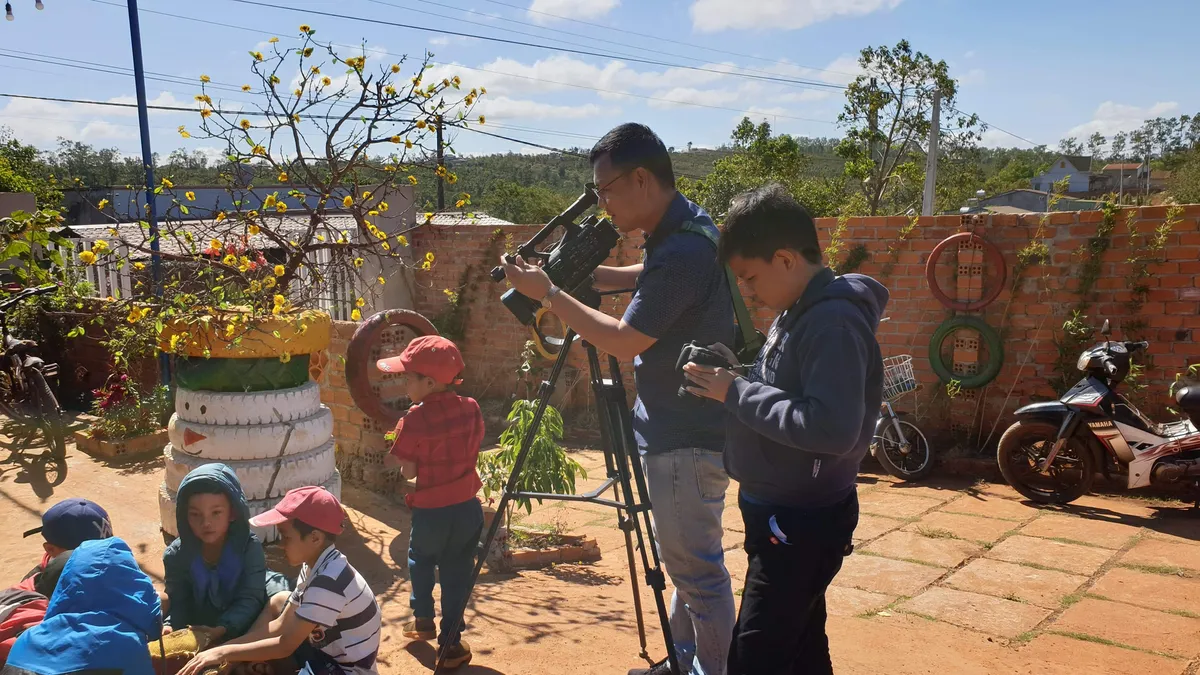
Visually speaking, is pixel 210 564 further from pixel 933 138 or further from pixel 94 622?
pixel 933 138

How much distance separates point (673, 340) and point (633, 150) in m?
0.57

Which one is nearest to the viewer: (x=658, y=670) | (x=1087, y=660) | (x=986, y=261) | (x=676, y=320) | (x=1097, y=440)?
(x=676, y=320)

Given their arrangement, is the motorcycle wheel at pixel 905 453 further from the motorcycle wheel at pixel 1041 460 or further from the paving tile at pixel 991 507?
the motorcycle wheel at pixel 1041 460

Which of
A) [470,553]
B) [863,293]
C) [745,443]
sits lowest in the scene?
[470,553]

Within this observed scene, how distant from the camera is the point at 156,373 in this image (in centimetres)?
795

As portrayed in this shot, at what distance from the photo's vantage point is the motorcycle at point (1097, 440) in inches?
202

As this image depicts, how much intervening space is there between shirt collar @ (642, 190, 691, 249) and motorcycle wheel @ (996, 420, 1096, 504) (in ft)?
13.1

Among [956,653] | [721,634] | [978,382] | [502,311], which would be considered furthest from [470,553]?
[502,311]

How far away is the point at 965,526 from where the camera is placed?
5113 mm

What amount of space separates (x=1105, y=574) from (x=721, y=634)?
2826 millimetres

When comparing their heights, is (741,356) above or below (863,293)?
below

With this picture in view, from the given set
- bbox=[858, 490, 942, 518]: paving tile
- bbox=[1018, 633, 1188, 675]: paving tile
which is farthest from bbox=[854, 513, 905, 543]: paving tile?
bbox=[1018, 633, 1188, 675]: paving tile

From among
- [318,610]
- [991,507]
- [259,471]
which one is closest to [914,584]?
[991,507]

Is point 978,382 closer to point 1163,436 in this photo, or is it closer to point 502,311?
point 1163,436
